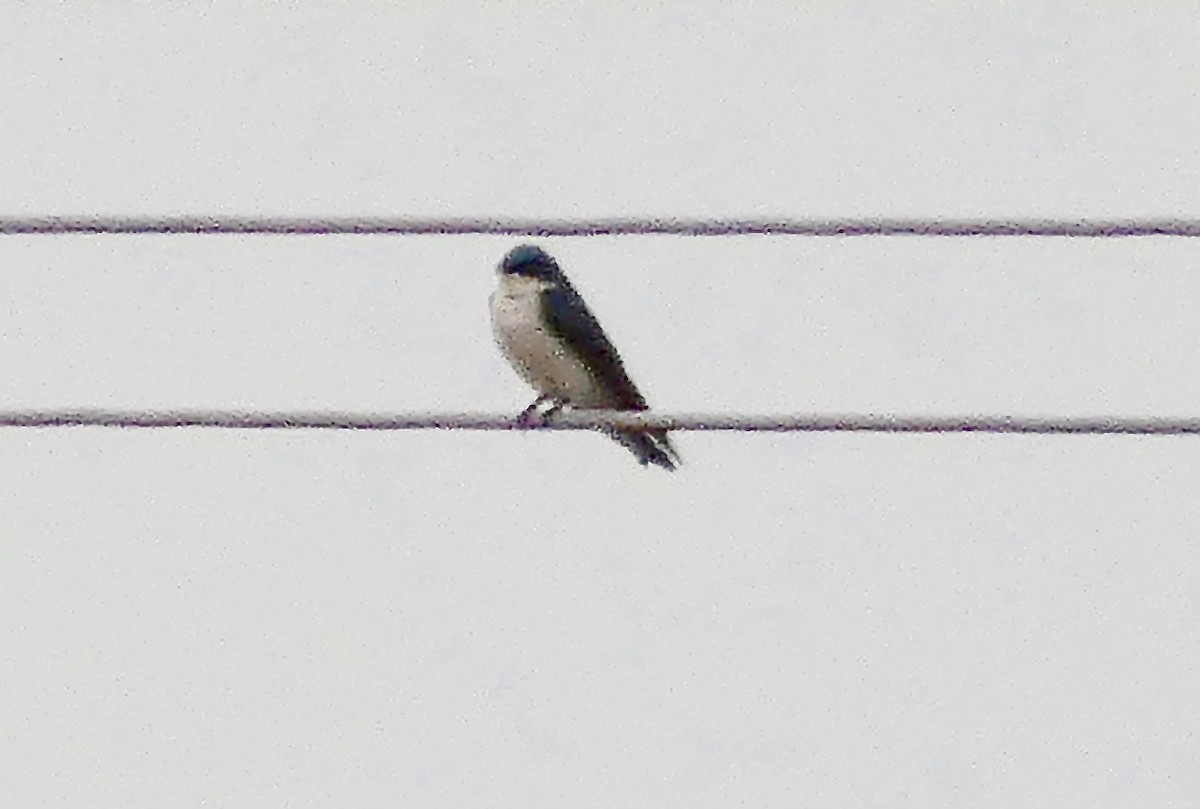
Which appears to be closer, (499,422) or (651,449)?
(499,422)

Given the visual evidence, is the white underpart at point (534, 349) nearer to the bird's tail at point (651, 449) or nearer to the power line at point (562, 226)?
the bird's tail at point (651, 449)

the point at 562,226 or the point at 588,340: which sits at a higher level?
the point at 588,340

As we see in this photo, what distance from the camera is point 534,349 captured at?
977 centimetres

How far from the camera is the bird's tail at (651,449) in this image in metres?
9.52

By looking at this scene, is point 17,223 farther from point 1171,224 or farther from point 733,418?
point 1171,224

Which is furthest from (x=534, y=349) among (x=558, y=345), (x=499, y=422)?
(x=499, y=422)

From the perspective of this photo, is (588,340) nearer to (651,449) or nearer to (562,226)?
(651,449)

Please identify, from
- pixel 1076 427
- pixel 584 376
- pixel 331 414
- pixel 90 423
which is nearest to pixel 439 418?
pixel 331 414

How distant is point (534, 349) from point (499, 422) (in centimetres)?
352

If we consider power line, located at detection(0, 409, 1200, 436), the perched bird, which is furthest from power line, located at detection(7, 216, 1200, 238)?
the perched bird

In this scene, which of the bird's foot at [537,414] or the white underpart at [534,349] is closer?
the bird's foot at [537,414]

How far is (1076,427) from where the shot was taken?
6.03 metres

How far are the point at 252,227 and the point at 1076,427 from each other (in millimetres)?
1462

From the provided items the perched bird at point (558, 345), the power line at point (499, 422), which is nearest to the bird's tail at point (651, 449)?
the perched bird at point (558, 345)
